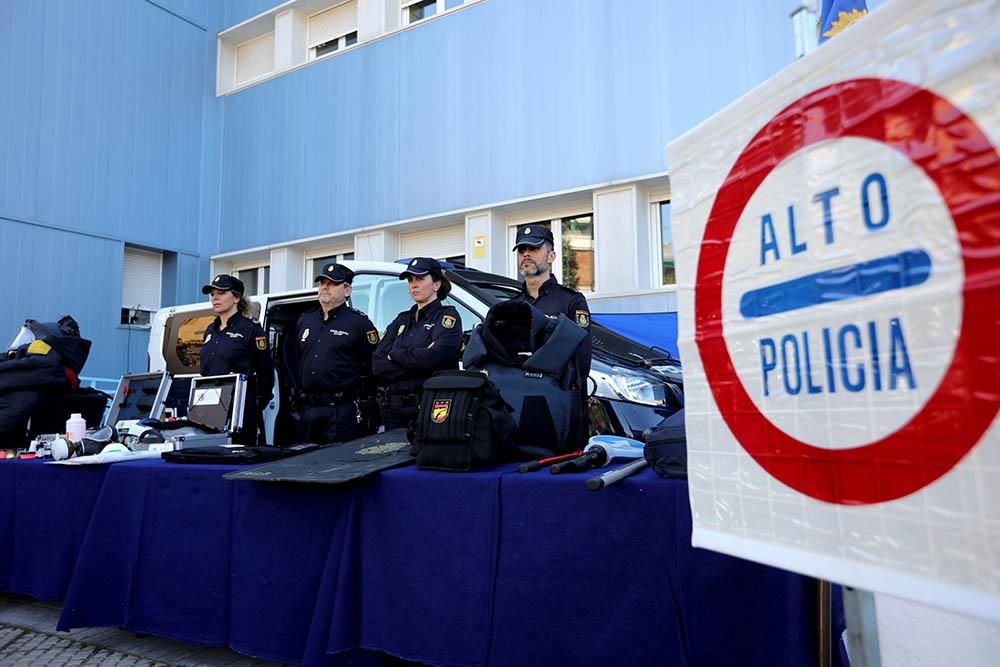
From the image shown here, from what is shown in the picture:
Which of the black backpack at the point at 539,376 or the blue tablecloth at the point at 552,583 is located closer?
the blue tablecloth at the point at 552,583

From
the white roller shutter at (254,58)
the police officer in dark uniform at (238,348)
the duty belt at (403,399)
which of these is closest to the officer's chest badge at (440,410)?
the duty belt at (403,399)

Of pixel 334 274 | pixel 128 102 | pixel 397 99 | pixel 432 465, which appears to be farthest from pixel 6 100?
pixel 432 465

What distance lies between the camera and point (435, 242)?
1103cm

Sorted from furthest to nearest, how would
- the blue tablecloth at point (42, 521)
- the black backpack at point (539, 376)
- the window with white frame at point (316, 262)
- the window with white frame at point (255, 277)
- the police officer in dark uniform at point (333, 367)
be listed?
the window with white frame at point (255, 277) → the window with white frame at point (316, 262) → the police officer in dark uniform at point (333, 367) → the blue tablecloth at point (42, 521) → the black backpack at point (539, 376)

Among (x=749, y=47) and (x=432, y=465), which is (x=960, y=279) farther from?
(x=749, y=47)

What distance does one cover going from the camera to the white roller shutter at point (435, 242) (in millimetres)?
10828

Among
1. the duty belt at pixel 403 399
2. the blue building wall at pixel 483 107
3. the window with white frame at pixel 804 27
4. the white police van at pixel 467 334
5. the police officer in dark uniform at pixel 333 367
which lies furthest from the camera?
the blue building wall at pixel 483 107

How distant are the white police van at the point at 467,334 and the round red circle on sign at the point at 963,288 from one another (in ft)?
10.3

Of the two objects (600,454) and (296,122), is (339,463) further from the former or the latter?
(296,122)

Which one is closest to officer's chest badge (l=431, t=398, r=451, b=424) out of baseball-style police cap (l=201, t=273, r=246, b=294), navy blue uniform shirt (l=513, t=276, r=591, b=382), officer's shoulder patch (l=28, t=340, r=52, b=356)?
navy blue uniform shirt (l=513, t=276, r=591, b=382)

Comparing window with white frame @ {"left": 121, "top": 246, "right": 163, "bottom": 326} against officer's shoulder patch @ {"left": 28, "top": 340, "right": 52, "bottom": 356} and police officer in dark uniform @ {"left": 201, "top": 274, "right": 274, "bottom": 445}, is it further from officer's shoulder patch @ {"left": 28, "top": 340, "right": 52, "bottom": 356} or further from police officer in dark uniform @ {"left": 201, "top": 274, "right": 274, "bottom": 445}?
police officer in dark uniform @ {"left": 201, "top": 274, "right": 274, "bottom": 445}

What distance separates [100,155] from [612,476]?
12645 millimetres

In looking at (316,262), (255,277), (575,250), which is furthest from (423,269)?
(255,277)

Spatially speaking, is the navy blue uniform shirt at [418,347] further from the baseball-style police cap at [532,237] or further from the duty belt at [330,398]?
the baseball-style police cap at [532,237]
